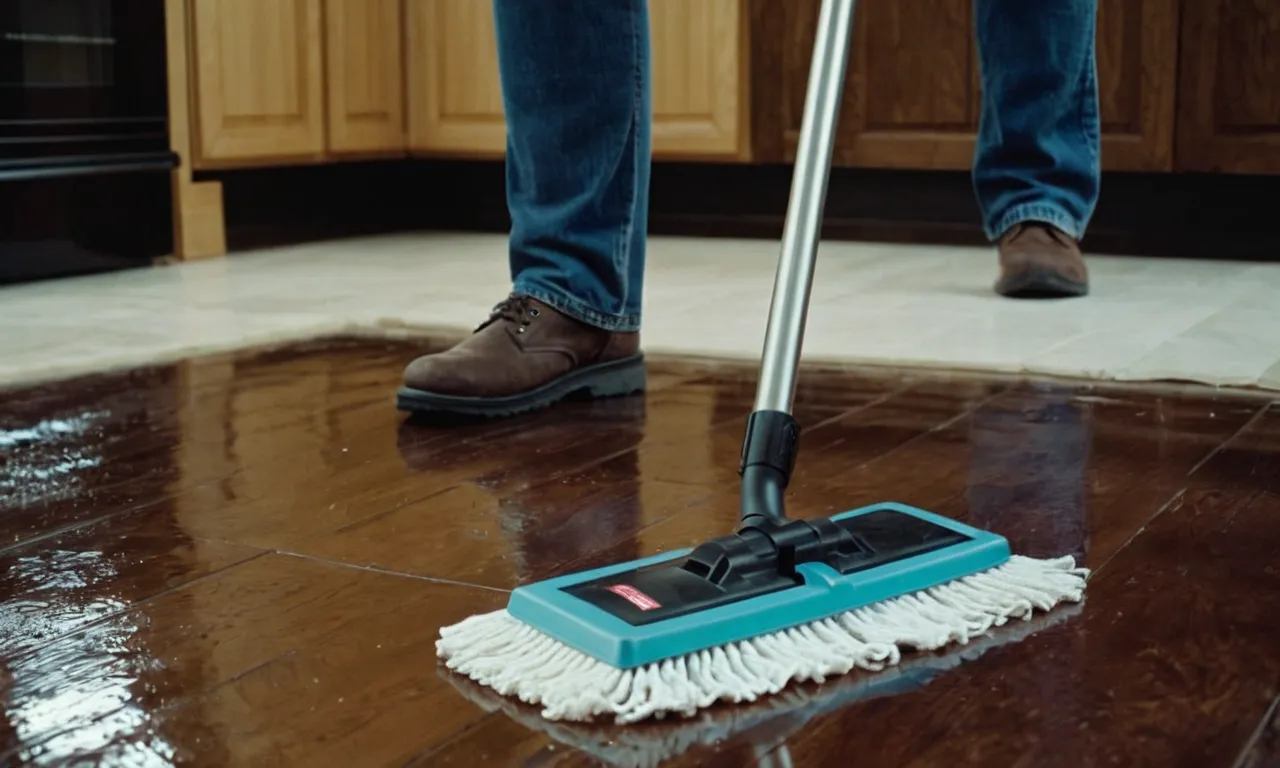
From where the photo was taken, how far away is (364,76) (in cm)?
302

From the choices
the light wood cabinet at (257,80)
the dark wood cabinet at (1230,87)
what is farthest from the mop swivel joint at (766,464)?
the light wood cabinet at (257,80)

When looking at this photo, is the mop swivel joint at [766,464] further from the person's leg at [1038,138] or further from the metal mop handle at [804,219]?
the person's leg at [1038,138]

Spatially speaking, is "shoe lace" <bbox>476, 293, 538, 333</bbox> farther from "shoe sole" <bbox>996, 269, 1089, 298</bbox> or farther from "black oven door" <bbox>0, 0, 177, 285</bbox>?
"black oven door" <bbox>0, 0, 177, 285</bbox>

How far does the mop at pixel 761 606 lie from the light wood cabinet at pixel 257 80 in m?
2.07

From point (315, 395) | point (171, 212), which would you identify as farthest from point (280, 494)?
point (171, 212)

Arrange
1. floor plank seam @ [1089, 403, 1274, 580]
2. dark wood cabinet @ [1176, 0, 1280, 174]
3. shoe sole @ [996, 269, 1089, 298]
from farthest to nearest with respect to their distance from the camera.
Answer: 1. dark wood cabinet @ [1176, 0, 1280, 174]
2. shoe sole @ [996, 269, 1089, 298]
3. floor plank seam @ [1089, 403, 1274, 580]

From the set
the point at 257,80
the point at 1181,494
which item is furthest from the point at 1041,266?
the point at 257,80

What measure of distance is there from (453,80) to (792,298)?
2357mm

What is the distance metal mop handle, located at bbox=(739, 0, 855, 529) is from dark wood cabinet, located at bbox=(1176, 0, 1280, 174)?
1.79 meters

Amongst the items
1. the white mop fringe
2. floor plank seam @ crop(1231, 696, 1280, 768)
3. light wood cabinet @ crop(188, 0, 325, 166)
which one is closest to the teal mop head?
the white mop fringe

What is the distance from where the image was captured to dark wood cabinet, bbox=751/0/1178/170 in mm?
2543

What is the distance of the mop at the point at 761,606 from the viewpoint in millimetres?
629

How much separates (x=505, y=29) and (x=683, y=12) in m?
1.61

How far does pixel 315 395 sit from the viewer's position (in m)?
1.39
